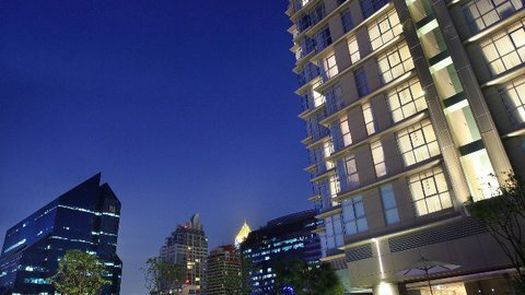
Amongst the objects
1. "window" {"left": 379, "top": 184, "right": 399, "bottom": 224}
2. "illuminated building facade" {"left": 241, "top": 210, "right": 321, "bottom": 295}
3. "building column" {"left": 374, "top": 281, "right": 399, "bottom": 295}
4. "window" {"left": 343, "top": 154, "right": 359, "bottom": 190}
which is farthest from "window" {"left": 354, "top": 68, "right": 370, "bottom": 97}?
"illuminated building facade" {"left": 241, "top": 210, "right": 321, "bottom": 295}

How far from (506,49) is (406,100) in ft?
20.3

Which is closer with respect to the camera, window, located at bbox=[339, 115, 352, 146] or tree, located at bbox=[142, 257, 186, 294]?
window, located at bbox=[339, 115, 352, 146]

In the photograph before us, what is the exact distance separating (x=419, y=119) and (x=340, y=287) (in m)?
13.7

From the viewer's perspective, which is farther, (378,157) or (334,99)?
(334,99)

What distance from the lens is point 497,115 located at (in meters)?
21.6

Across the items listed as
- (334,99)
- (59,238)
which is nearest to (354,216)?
(334,99)

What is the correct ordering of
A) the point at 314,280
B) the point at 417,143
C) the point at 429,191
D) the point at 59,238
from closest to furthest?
the point at 429,191, the point at 417,143, the point at 314,280, the point at 59,238

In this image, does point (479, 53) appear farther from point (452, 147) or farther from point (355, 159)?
point (355, 159)

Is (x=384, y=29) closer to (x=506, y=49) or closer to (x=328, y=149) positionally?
(x=506, y=49)

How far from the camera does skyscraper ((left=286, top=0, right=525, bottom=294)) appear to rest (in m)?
21.1

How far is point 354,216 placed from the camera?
2664 cm

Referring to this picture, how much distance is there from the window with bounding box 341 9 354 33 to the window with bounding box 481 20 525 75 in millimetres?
10616

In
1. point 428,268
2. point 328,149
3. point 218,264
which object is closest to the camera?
point 428,268

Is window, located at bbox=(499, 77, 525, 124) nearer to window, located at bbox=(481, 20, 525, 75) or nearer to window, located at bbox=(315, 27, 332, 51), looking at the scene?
window, located at bbox=(481, 20, 525, 75)
